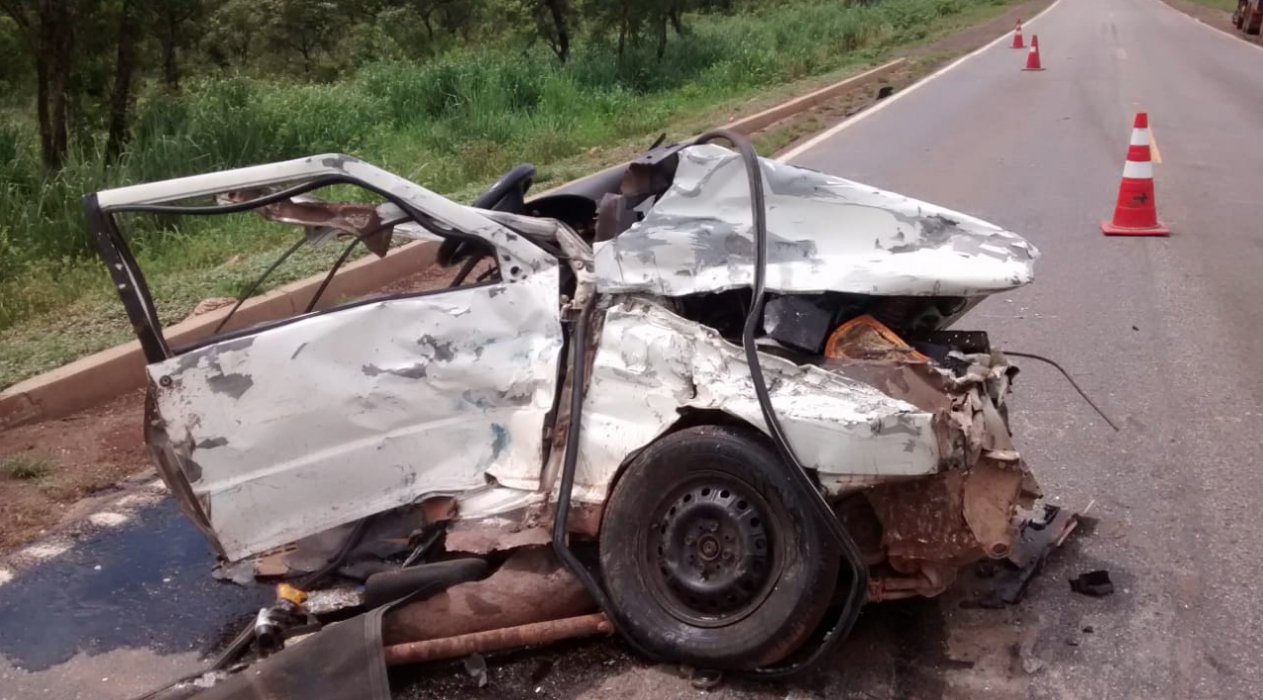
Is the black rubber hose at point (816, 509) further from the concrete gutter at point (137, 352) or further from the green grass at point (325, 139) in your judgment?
the green grass at point (325, 139)

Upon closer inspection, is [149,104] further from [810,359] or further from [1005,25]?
[1005,25]

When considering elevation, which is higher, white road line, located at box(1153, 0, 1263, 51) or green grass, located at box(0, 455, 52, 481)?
green grass, located at box(0, 455, 52, 481)

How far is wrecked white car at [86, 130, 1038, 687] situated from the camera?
3.53 metres

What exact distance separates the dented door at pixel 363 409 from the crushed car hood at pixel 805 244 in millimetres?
410

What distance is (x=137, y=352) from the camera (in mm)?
6559

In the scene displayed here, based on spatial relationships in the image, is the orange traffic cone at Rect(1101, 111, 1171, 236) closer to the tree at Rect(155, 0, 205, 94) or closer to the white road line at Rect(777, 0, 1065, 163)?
the white road line at Rect(777, 0, 1065, 163)

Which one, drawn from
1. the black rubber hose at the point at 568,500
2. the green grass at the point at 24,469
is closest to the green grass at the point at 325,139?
the green grass at the point at 24,469

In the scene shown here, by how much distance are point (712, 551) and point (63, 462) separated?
3570 mm

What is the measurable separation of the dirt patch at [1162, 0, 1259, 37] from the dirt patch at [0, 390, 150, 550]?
32715 millimetres

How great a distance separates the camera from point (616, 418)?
3.80m

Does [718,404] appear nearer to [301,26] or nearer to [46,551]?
[46,551]

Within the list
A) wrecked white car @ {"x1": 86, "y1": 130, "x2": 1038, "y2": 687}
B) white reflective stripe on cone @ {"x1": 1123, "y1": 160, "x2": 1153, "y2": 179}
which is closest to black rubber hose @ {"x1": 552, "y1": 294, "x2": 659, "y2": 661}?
wrecked white car @ {"x1": 86, "y1": 130, "x2": 1038, "y2": 687}

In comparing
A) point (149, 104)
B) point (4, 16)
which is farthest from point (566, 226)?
point (4, 16)

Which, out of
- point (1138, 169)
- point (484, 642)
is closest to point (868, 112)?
point (1138, 169)
